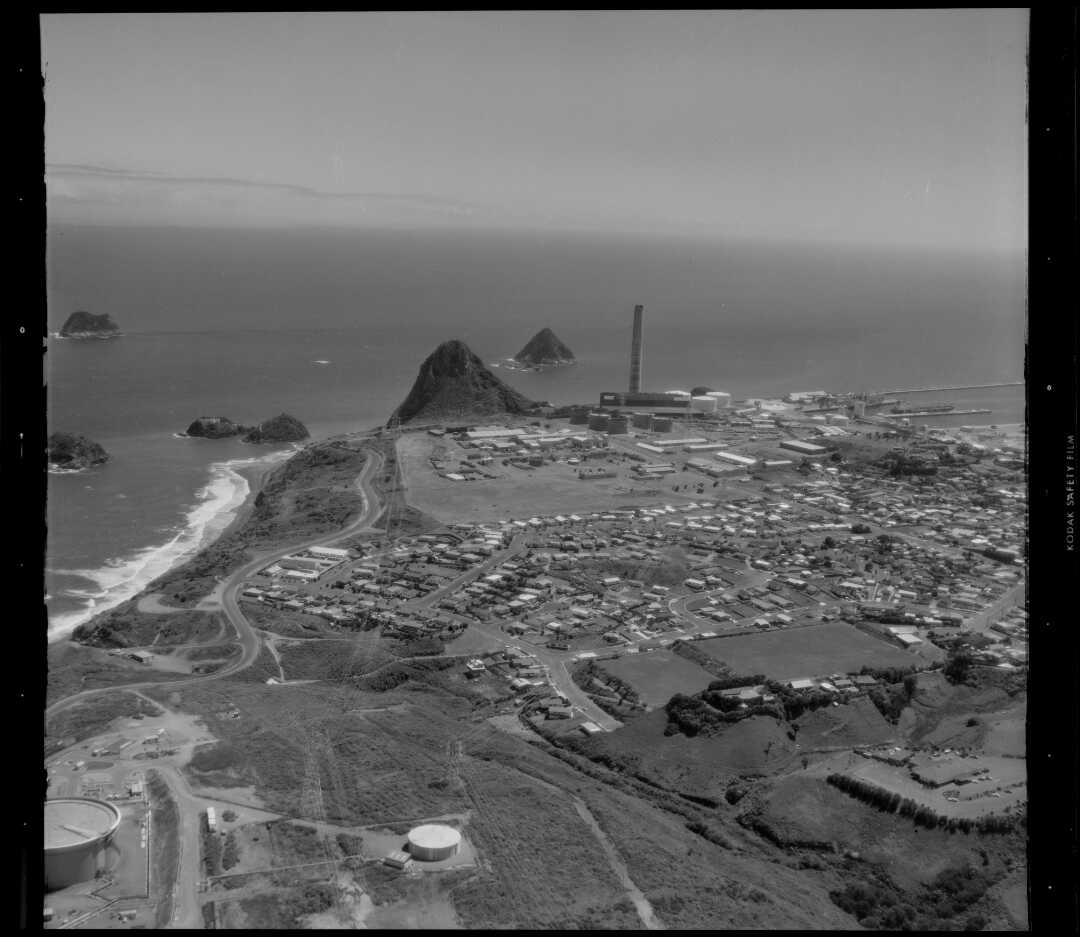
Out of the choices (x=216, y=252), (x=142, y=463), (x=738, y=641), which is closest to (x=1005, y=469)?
(x=738, y=641)

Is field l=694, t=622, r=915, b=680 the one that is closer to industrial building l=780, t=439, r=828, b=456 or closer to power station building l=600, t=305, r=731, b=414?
industrial building l=780, t=439, r=828, b=456

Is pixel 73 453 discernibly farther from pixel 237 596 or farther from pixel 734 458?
pixel 734 458

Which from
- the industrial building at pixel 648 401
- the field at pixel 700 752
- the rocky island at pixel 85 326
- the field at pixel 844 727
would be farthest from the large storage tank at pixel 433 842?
the rocky island at pixel 85 326

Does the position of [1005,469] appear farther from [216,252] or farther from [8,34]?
[216,252]

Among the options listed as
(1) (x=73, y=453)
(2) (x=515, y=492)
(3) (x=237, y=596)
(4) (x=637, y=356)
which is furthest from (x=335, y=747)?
(4) (x=637, y=356)

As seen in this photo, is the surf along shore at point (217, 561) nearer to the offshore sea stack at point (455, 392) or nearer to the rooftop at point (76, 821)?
the offshore sea stack at point (455, 392)
